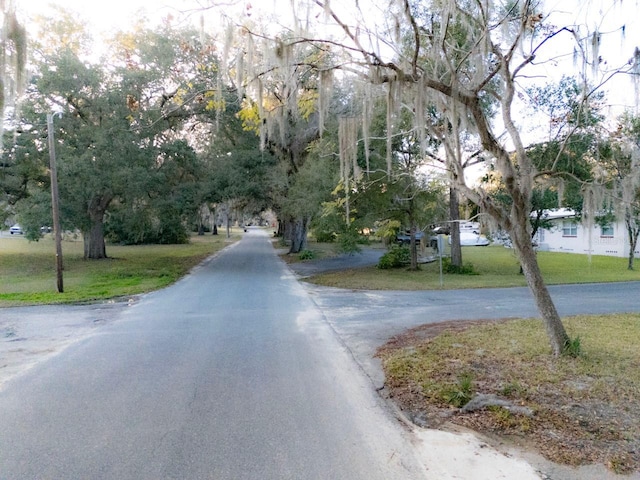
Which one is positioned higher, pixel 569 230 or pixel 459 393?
pixel 569 230

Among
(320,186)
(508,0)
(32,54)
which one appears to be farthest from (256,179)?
(508,0)

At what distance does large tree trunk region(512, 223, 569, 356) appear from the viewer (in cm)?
621

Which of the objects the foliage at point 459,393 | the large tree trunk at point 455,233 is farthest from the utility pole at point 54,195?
the large tree trunk at point 455,233

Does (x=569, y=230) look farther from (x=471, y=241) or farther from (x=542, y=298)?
(x=542, y=298)

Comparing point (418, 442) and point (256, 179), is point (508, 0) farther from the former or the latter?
point (256, 179)

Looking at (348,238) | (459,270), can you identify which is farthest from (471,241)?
(348,238)

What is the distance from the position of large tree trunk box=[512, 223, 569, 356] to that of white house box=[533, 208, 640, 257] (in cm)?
2009

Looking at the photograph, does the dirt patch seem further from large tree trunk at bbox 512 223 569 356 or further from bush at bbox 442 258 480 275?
bush at bbox 442 258 480 275

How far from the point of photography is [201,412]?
4.70m

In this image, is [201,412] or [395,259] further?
[395,259]

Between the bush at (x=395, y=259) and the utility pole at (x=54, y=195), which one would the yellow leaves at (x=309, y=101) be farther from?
the bush at (x=395, y=259)

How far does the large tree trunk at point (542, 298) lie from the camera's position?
621 centimetres

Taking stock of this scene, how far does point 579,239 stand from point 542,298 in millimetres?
28895

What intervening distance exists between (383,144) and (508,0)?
9025 millimetres
